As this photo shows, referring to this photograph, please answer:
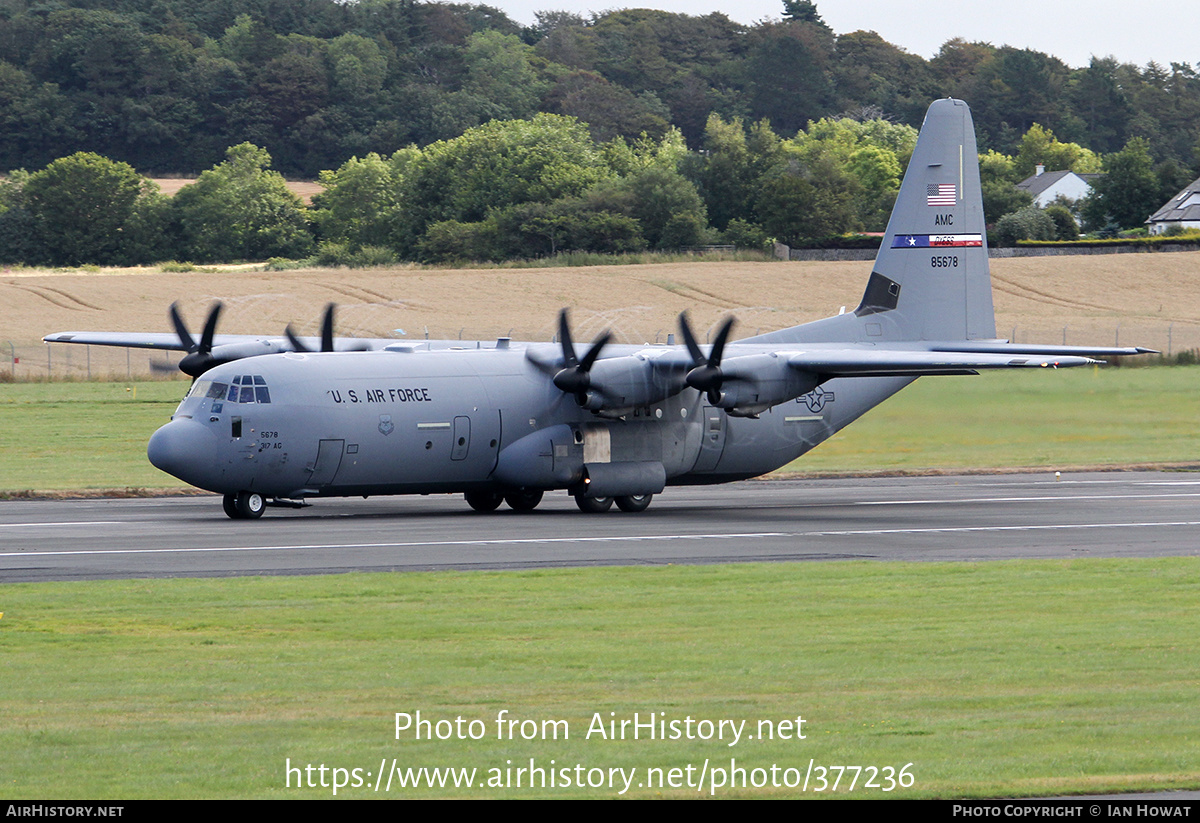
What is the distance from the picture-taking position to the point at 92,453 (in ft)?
142

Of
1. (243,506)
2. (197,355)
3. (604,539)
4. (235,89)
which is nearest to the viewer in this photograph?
(604,539)

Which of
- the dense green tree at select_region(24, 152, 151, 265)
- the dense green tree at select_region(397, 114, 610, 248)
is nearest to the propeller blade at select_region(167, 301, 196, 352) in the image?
the dense green tree at select_region(397, 114, 610, 248)

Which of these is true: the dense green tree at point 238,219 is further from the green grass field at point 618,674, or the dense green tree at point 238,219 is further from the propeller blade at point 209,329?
the green grass field at point 618,674

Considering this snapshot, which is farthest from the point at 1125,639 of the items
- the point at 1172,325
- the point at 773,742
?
the point at 1172,325

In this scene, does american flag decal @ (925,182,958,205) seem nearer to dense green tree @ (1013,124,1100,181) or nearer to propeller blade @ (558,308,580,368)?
propeller blade @ (558,308,580,368)

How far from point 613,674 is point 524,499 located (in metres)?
17.5

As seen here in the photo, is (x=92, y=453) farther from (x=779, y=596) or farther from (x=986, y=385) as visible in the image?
(x=779, y=596)

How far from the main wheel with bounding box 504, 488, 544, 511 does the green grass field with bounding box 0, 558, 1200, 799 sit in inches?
400

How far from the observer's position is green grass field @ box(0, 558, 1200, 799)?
10.4 m

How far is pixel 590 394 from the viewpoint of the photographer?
98.6 feet

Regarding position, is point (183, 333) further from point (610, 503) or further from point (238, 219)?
point (238, 219)

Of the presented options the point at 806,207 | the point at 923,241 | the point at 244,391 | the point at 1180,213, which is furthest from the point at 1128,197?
the point at 244,391

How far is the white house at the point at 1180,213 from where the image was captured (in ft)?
411

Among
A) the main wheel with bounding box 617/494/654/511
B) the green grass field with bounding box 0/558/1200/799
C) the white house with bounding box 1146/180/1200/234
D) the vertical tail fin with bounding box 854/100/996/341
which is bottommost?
the main wheel with bounding box 617/494/654/511
